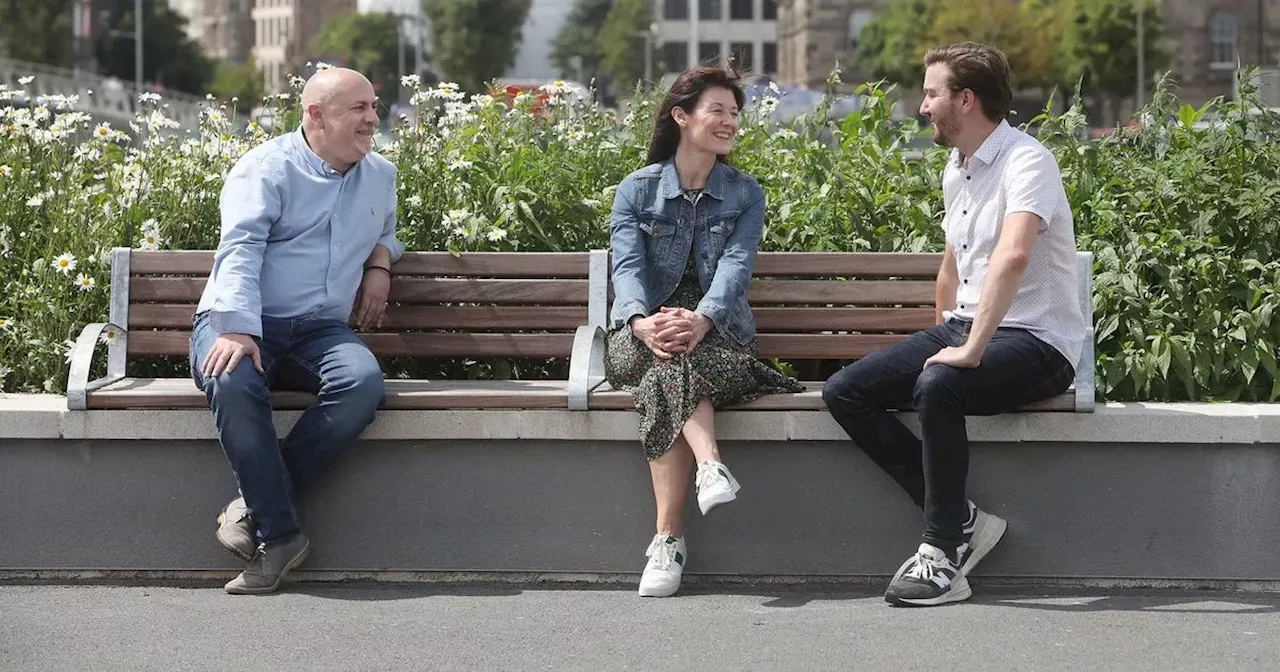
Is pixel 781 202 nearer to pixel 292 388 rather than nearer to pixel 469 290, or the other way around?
pixel 469 290

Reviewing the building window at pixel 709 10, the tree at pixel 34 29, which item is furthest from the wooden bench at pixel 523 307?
the building window at pixel 709 10

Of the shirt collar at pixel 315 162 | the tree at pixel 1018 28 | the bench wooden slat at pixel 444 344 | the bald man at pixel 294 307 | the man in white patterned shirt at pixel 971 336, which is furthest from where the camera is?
the tree at pixel 1018 28

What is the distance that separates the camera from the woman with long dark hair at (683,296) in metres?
5.36

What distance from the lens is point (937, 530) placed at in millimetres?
5234

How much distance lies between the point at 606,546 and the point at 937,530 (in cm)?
96

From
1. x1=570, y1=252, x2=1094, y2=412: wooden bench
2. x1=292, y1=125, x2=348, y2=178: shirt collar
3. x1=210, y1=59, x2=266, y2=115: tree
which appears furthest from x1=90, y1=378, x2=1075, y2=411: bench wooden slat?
x1=210, y1=59, x2=266, y2=115: tree

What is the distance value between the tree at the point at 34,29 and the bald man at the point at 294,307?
7299 centimetres

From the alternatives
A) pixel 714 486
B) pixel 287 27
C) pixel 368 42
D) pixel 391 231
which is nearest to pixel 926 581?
pixel 714 486

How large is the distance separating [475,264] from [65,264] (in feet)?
4.51

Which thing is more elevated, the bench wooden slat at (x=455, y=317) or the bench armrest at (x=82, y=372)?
the bench wooden slat at (x=455, y=317)

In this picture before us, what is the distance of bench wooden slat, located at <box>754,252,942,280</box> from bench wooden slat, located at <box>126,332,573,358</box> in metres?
0.65

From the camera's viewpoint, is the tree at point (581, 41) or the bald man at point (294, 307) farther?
the tree at point (581, 41)

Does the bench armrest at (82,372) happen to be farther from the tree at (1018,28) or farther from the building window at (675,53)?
the building window at (675,53)

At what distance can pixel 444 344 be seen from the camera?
5914mm
